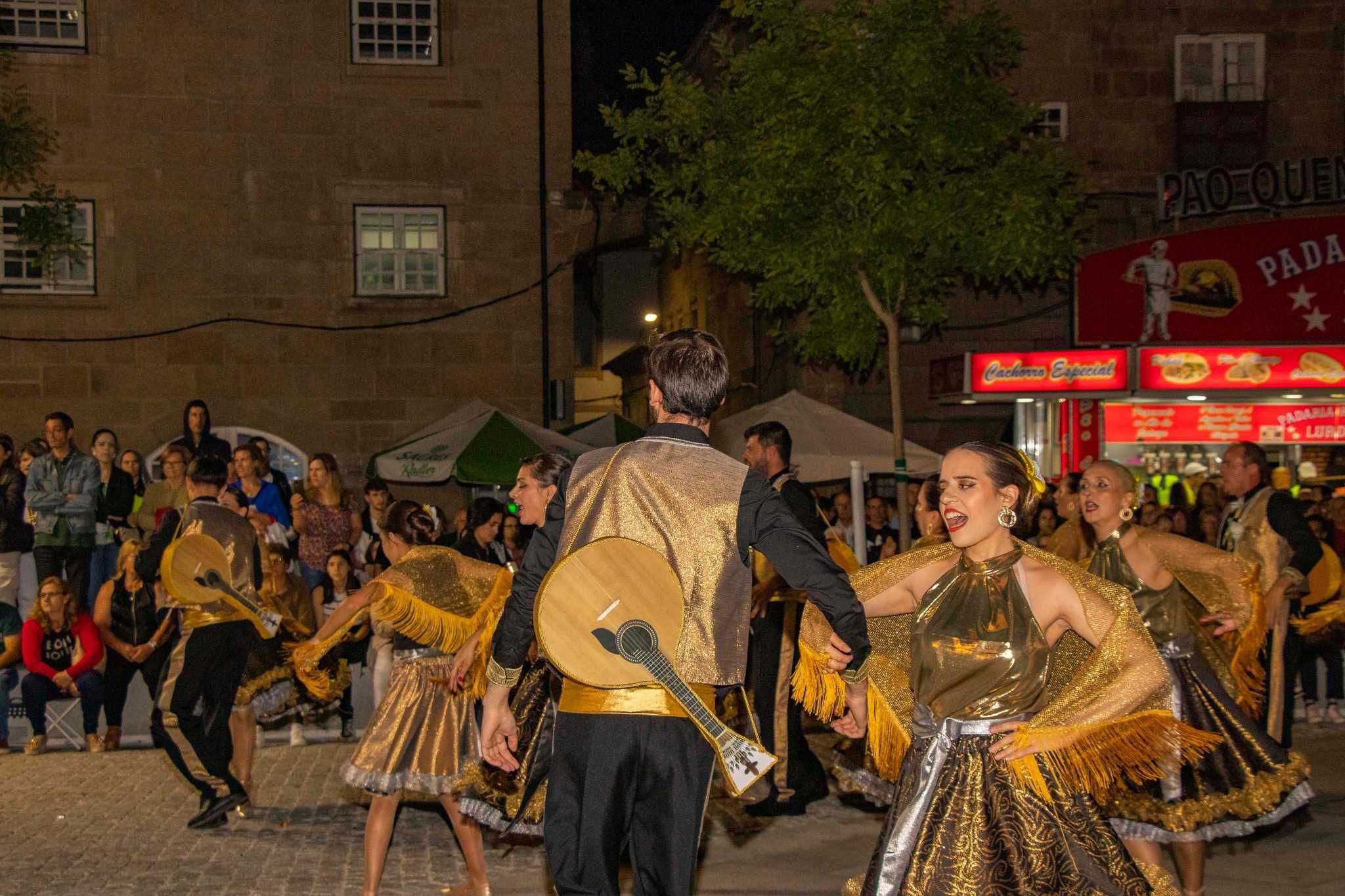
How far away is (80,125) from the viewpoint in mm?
19781

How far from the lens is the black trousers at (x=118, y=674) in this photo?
11.6 meters

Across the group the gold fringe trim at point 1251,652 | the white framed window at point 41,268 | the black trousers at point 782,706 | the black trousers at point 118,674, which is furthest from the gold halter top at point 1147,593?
the white framed window at point 41,268

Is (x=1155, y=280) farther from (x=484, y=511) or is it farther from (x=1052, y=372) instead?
(x=484, y=511)

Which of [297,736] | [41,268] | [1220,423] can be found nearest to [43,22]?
[41,268]

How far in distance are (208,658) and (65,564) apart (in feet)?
17.3

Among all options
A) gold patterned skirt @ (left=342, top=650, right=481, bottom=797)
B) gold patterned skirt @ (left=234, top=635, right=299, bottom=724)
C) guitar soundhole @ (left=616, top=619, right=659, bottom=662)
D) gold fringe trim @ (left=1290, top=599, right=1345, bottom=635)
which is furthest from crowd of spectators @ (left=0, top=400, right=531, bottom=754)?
guitar soundhole @ (left=616, top=619, right=659, bottom=662)

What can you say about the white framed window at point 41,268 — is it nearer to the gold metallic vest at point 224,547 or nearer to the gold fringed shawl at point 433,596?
the gold metallic vest at point 224,547

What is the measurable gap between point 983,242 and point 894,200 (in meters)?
1.22

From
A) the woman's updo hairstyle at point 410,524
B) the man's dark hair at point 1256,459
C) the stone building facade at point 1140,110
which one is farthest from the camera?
the stone building facade at point 1140,110

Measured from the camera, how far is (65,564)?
13.1 meters

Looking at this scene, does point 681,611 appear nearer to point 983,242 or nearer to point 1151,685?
point 1151,685

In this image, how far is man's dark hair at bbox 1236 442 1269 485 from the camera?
332 inches

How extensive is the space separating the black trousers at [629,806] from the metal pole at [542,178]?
54.4ft

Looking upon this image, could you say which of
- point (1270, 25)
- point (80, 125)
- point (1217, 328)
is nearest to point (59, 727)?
point (80, 125)
